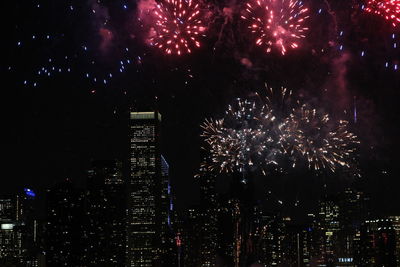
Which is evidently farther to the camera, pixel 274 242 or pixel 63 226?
pixel 63 226

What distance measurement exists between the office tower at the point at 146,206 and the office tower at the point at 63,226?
30.4 ft

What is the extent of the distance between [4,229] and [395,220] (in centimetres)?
6768

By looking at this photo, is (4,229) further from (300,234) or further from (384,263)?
(384,263)

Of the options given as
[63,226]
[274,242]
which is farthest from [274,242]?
[63,226]

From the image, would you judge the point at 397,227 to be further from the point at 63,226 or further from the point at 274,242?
the point at 63,226

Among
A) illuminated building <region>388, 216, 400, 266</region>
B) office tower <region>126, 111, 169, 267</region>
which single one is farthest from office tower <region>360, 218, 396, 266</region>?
office tower <region>126, 111, 169, 267</region>

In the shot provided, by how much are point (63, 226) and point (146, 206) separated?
1504cm

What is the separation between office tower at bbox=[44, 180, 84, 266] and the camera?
120 meters

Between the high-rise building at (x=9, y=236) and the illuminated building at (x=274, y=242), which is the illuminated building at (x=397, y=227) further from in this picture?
the high-rise building at (x=9, y=236)

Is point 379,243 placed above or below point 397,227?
below

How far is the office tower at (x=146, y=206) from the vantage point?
4641 inches

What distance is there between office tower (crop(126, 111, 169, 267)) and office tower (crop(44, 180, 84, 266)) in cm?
927

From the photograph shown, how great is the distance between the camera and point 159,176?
12012 cm

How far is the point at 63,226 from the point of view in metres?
122
